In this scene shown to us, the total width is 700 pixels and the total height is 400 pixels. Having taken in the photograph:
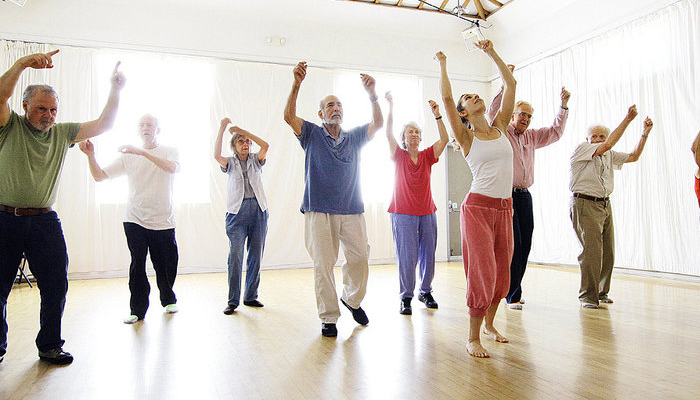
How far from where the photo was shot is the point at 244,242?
4.16 meters

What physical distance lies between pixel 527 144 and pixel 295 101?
76.2 inches

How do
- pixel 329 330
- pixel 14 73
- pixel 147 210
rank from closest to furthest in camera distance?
pixel 14 73 → pixel 329 330 → pixel 147 210

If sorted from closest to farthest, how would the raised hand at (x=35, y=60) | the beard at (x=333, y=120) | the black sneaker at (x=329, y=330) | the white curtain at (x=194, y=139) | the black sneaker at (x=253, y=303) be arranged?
the raised hand at (x=35, y=60) < the black sneaker at (x=329, y=330) < the beard at (x=333, y=120) < the black sneaker at (x=253, y=303) < the white curtain at (x=194, y=139)

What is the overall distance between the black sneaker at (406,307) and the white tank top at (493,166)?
54.8 inches

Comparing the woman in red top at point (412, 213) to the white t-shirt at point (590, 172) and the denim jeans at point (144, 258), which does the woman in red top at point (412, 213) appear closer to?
the white t-shirt at point (590, 172)

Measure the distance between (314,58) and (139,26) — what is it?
2.49m

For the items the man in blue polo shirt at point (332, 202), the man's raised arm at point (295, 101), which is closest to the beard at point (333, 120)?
the man in blue polo shirt at point (332, 202)

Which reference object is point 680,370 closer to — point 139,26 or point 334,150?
point 334,150

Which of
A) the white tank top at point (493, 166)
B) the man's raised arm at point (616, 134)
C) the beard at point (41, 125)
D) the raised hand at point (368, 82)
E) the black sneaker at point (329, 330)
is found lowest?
the black sneaker at point (329, 330)

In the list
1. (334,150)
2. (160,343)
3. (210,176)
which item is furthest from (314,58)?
(160,343)

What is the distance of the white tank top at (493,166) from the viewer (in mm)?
2607

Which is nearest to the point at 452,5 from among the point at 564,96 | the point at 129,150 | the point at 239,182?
the point at 564,96

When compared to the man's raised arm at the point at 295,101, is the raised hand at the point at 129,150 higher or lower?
lower

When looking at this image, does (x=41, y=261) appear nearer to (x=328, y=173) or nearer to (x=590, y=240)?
(x=328, y=173)
